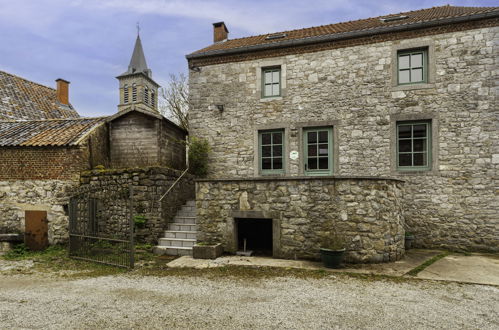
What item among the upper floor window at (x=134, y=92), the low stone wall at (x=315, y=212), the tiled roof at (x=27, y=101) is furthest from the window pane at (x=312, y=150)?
the upper floor window at (x=134, y=92)

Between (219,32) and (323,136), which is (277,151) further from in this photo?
(219,32)

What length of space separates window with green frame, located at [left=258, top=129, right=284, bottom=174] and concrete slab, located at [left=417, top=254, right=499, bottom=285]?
5062mm

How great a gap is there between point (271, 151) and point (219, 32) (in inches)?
235

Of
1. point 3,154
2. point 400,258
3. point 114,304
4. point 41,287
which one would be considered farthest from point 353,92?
point 3,154

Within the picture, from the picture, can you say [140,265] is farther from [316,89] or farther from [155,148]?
[316,89]

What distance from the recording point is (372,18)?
36.0 ft

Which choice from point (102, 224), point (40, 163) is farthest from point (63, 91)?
point (102, 224)

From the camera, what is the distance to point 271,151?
10.1 m

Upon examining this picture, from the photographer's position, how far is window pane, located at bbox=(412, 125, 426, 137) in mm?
8859

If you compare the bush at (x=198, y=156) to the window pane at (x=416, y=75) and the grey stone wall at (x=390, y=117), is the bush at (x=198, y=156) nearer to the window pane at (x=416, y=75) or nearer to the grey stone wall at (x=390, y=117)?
the grey stone wall at (x=390, y=117)

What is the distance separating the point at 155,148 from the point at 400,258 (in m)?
7.99

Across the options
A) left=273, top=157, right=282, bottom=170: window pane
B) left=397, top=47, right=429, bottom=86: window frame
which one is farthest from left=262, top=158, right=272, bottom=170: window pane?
left=397, top=47, right=429, bottom=86: window frame

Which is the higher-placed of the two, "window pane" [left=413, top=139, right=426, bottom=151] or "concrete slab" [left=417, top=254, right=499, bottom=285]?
"window pane" [left=413, top=139, right=426, bottom=151]

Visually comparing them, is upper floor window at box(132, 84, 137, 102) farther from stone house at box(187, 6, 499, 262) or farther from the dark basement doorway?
the dark basement doorway
